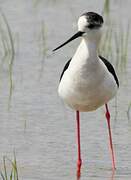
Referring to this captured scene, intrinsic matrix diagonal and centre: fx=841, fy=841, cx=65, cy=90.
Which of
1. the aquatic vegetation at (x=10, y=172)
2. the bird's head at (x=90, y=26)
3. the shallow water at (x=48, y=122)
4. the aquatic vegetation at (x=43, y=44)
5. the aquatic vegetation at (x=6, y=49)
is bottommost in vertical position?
the aquatic vegetation at (x=43, y=44)

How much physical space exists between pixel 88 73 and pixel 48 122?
4.50 feet

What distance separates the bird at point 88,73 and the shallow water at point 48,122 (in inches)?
11.1

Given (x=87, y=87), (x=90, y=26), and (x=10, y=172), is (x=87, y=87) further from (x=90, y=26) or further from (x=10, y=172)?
(x=10, y=172)

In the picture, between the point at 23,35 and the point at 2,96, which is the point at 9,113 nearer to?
the point at 2,96

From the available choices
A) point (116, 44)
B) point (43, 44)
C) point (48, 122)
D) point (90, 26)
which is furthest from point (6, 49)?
point (90, 26)

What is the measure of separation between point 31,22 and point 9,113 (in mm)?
3177

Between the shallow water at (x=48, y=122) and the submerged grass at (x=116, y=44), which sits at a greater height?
the shallow water at (x=48, y=122)

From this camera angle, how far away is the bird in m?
5.71

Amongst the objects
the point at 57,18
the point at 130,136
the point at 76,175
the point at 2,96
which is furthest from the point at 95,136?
the point at 57,18

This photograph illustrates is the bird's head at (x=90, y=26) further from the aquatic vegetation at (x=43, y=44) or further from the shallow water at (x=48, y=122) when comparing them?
the aquatic vegetation at (x=43, y=44)

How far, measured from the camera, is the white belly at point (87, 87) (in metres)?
5.79

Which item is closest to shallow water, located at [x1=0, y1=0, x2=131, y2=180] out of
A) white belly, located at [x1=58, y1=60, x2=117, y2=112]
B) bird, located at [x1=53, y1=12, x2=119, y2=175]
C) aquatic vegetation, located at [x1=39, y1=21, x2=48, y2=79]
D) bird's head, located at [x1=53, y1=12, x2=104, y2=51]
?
aquatic vegetation, located at [x1=39, y1=21, x2=48, y2=79]

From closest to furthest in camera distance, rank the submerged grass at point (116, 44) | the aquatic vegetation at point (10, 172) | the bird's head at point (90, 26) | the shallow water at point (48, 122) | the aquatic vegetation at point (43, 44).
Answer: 1. the aquatic vegetation at point (10, 172)
2. the bird's head at point (90, 26)
3. the shallow water at point (48, 122)
4. the submerged grass at point (116, 44)
5. the aquatic vegetation at point (43, 44)

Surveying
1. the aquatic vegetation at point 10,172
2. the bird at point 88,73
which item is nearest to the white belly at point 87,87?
the bird at point 88,73
